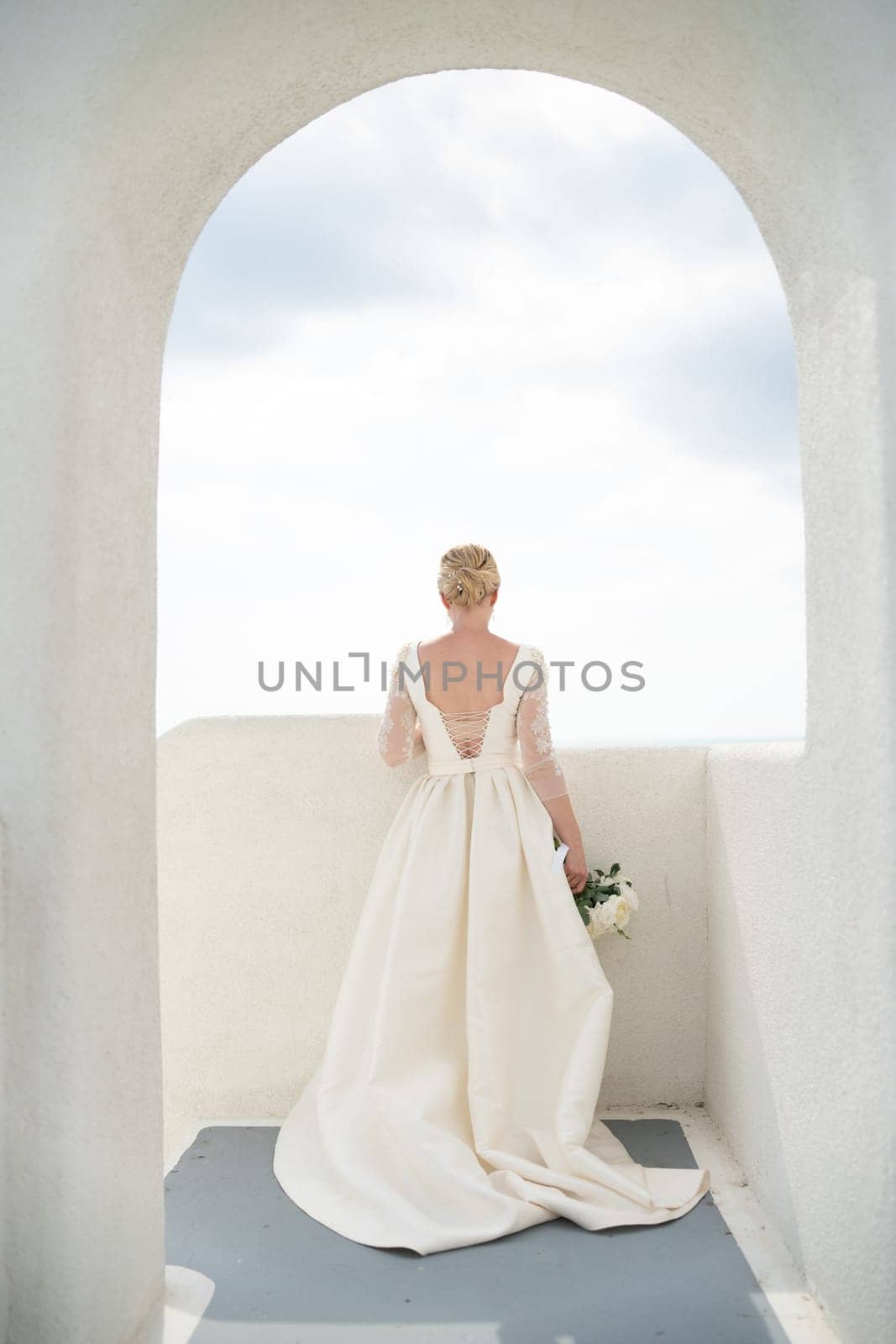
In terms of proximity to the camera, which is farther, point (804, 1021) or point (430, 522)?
point (430, 522)

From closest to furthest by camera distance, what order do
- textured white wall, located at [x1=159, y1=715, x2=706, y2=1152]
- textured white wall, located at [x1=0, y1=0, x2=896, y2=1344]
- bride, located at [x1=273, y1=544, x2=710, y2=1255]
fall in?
textured white wall, located at [x1=0, y1=0, x2=896, y2=1344] < bride, located at [x1=273, y1=544, x2=710, y2=1255] < textured white wall, located at [x1=159, y1=715, x2=706, y2=1152]

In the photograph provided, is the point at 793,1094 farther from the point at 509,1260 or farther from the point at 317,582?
the point at 317,582

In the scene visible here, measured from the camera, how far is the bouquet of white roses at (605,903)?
3377mm

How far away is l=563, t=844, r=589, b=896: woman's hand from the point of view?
11.3ft

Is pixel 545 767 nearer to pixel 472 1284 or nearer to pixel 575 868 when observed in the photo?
pixel 575 868

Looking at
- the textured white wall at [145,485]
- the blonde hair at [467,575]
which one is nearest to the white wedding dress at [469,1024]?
the blonde hair at [467,575]

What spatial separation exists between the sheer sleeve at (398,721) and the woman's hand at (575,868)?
24.8 inches

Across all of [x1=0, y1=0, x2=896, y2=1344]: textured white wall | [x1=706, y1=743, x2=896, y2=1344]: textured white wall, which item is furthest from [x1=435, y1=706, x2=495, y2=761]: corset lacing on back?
[x1=0, y1=0, x2=896, y2=1344]: textured white wall

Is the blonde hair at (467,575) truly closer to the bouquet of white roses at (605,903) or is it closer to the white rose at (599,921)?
the bouquet of white roses at (605,903)

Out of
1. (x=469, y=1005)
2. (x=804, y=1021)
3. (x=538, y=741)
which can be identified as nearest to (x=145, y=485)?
(x=538, y=741)

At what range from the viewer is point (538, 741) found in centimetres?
342

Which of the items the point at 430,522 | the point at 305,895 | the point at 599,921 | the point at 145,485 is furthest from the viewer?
the point at 430,522

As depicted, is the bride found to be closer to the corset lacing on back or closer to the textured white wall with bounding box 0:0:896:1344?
the corset lacing on back

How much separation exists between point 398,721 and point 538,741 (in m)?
0.47
